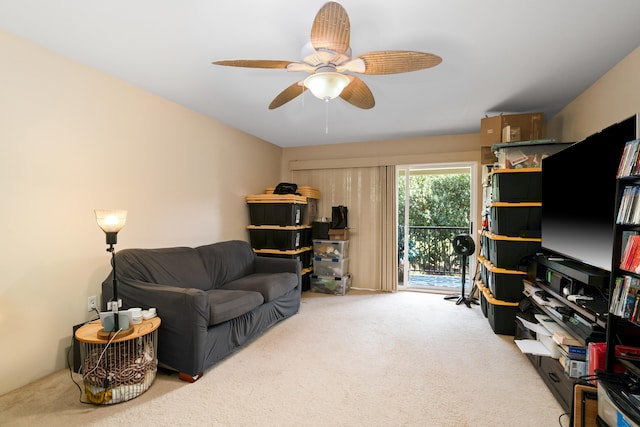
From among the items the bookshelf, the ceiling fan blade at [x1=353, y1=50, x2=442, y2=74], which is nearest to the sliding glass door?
the ceiling fan blade at [x1=353, y1=50, x2=442, y2=74]

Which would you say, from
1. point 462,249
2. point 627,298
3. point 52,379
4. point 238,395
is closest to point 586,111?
point 462,249

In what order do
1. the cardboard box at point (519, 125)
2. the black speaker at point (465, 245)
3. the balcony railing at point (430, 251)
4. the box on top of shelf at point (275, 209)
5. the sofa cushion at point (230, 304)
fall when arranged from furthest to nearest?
the balcony railing at point (430, 251) → the box on top of shelf at point (275, 209) → the black speaker at point (465, 245) → the cardboard box at point (519, 125) → the sofa cushion at point (230, 304)

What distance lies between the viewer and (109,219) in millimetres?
2096

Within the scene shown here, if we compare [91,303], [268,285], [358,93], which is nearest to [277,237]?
[268,285]

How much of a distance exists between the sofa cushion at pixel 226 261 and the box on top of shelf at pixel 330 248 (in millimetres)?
1244

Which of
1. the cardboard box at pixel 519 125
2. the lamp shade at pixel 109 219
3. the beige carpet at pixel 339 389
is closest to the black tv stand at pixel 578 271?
the beige carpet at pixel 339 389

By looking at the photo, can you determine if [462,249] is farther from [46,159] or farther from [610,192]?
[46,159]

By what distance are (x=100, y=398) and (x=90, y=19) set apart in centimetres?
236

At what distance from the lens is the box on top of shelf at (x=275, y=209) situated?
4.35 m

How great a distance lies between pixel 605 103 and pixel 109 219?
399cm

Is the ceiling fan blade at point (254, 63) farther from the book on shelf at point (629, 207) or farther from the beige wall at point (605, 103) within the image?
the beige wall at point (605, 103)

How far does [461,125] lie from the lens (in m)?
4.11

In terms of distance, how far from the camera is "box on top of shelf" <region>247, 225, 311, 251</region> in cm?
437

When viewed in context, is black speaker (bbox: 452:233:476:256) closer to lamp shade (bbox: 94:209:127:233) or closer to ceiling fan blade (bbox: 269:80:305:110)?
ceiling fan blade (bbox: 269:80:305:110)
